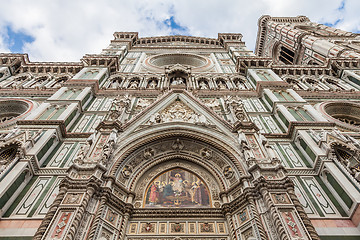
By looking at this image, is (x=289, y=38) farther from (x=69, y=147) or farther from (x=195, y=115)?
(x=69, y=147)

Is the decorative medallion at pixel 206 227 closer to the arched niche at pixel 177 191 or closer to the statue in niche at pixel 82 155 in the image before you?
the arched niche at pixel 177 191

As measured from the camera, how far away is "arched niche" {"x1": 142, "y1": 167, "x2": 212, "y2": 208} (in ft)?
22.8

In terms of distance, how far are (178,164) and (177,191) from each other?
119 centimetres

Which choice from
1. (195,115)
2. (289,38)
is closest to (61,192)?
(195,115)

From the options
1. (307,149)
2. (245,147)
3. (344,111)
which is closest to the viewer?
(245,147)

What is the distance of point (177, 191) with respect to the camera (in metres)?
7.32

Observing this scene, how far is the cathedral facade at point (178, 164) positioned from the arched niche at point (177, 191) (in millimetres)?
32

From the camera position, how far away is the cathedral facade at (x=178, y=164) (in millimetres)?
5699

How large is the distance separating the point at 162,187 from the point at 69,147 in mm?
3507

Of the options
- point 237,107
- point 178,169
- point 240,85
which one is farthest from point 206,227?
point 240,85

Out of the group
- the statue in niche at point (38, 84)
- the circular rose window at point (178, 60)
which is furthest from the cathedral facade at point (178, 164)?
the circular rose window at point (178, 60)

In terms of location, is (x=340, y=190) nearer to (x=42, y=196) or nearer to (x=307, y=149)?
(x=307, y=149)

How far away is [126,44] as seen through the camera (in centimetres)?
2167

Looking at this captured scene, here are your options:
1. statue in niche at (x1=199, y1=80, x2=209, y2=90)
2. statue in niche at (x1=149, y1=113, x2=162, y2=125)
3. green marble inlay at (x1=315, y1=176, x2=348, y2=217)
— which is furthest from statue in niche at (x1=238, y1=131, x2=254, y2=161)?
statue in niche at (x1=199, y1=80, x2=209, y2=90)
